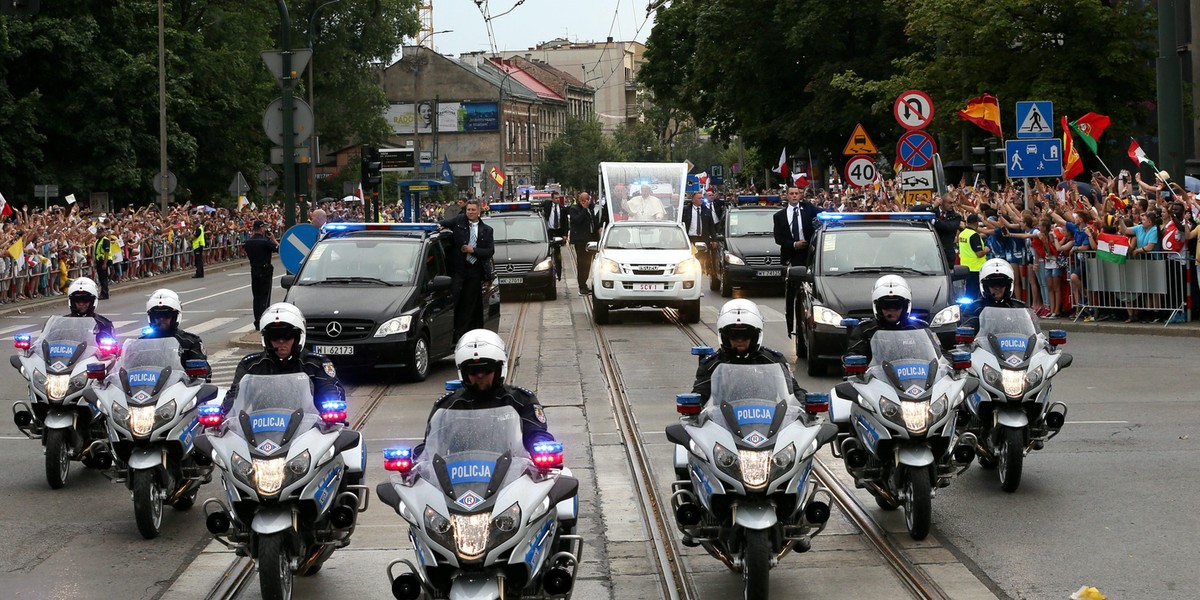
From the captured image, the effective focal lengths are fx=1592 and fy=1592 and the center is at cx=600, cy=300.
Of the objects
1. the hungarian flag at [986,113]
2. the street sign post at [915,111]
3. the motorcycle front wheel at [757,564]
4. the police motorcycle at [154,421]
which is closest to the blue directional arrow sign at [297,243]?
the street sign post at [915,111]

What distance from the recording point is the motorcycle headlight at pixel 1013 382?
10.3 metres

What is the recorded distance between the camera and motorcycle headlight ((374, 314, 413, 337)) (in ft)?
55.3

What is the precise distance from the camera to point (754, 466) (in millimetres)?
7375

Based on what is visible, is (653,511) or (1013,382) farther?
(1013,382)

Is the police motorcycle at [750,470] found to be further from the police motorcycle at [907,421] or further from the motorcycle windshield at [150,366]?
the motorcycle windshield at [150,366]

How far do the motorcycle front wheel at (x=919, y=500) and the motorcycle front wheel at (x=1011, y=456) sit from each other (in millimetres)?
1599

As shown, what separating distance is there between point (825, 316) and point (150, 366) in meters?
8.46

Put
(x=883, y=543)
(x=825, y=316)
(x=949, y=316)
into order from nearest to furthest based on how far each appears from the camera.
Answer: (x=883, y=543)
(x=949, y=316)
(x=825, y=316)

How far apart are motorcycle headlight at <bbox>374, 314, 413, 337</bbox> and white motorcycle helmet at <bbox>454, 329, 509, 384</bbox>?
9.82 m

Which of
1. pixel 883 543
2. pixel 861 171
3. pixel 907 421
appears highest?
pixel 861 171

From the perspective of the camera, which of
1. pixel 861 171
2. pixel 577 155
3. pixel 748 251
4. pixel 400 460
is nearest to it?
pixel 400 460

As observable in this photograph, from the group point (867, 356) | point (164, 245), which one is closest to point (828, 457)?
point (867, 356)

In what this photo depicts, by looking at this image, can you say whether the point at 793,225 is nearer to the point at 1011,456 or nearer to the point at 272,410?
the point at 1011,456

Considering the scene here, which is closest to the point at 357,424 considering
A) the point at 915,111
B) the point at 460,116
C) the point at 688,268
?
the point at 688,268
